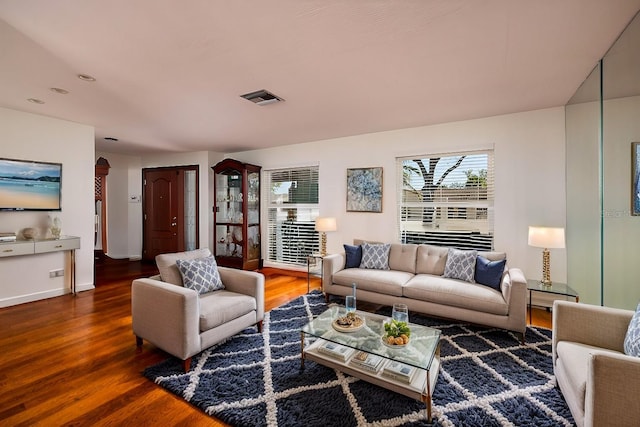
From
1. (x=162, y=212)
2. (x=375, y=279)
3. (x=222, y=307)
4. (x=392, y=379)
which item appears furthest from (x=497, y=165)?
(x=162, y=212)

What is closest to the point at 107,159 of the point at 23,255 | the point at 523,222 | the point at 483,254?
the point at 23,255

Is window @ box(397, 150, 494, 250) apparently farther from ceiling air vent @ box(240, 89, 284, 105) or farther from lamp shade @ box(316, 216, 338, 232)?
ceiling air vent @ box(240, 89, 284, 105)

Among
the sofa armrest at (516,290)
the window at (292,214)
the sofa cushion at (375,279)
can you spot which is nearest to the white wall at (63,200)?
the window at (292,214)

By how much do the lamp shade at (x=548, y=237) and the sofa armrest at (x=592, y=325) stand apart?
1.22 meters

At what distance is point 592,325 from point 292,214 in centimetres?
442

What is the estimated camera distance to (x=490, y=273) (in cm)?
309

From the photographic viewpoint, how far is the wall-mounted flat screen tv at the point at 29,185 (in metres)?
3.61

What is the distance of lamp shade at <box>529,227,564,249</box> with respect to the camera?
293 cm

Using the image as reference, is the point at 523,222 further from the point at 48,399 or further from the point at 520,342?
the point at 48,399

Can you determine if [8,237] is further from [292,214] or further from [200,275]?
[292,214]

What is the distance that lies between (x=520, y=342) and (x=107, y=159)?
8044 millimetres

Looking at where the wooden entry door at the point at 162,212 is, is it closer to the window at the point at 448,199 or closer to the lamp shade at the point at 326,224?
the lamp shade at the point at 326,224

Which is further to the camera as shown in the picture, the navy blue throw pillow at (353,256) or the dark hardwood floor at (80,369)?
the navy blue throw pillow at (353,256)

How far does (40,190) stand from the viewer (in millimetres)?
3883
